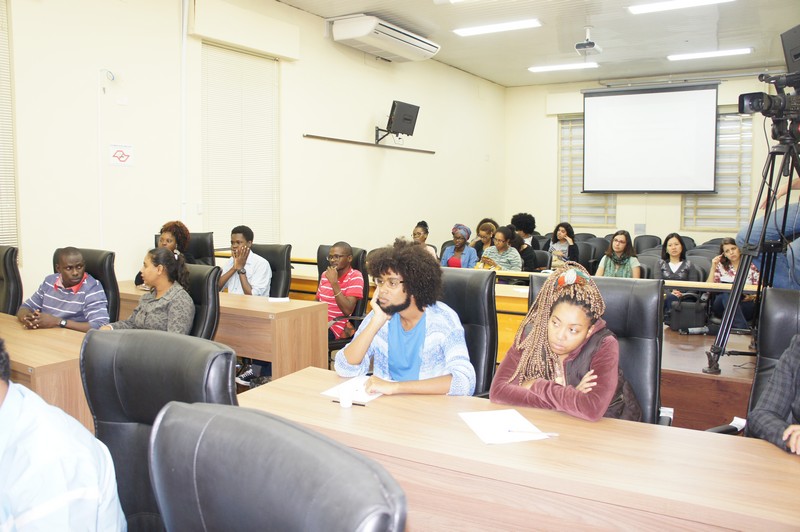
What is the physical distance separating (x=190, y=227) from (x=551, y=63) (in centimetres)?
611

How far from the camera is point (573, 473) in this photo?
1.50 meters

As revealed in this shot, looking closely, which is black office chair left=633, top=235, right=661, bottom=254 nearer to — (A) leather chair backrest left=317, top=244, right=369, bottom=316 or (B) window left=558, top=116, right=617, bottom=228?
(B) window left=558, top=116, right=617, bottom=228

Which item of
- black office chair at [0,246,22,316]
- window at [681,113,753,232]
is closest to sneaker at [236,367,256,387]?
black office chair at [0,246,22,316]

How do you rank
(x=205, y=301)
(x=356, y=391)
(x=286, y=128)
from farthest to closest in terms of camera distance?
(x=286, y=128), (x=205, y=301), (x=356, y=391)

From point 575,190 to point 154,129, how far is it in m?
7.59

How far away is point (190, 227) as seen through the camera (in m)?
5.76

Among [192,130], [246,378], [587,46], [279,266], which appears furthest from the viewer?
[587,46]

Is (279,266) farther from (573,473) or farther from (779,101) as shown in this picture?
(573,473)

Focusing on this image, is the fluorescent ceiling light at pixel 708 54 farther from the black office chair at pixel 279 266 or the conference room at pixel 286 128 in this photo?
the black office chair at pixel 279 266

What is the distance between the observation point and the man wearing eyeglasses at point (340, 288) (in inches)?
171

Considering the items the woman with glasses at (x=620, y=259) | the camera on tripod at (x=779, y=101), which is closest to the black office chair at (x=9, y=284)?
the camera on tripod at (x=779, y=101)

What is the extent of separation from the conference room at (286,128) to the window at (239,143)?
0.6 inches

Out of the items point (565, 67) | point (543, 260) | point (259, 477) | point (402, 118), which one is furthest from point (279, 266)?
point (565, 67)

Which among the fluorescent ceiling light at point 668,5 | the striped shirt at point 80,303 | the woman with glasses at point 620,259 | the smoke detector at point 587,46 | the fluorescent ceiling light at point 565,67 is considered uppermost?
the fluorescent ceiling light at point 565,67
